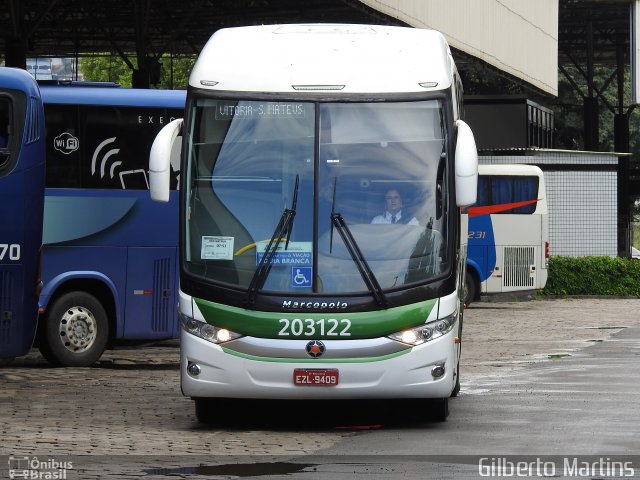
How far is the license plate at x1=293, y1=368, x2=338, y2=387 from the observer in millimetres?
12000

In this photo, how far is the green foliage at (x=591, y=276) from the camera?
40.0m

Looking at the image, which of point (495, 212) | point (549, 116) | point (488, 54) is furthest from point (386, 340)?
point (549, 116)

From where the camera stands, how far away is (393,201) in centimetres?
1248

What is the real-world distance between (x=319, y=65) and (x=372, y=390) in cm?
283

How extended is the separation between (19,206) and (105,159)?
3.29 meters

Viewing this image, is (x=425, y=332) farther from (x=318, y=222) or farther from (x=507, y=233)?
(x=507, y=233)

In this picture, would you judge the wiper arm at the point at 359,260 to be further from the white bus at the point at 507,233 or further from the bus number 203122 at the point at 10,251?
the white bus at the point at 507,233

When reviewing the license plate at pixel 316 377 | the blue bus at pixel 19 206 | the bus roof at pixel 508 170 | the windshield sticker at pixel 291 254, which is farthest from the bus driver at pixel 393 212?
the bus roof at pixel 508 170

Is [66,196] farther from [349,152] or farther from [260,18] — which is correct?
[260,18]

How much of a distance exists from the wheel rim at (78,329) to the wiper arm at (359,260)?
7040 mm

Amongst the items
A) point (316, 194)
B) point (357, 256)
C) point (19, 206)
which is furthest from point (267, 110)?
point (19, 206)

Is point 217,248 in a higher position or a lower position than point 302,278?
higher

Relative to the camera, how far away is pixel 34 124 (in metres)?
16.4

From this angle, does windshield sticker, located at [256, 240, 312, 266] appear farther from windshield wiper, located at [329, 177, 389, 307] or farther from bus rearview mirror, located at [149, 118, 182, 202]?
bus rearview mirror, located at [149, 118, 182, 202]
